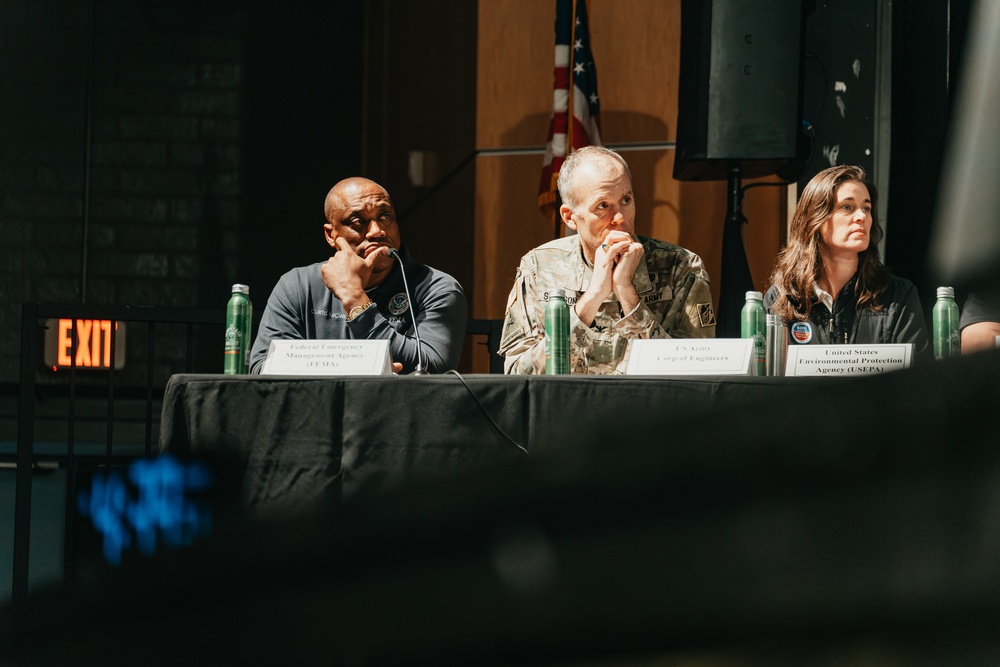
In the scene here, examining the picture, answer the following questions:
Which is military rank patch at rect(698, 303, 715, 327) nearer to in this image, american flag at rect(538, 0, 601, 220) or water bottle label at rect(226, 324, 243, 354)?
water bottle label at rect(226, 324, 243, 354)

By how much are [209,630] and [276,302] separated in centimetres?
246

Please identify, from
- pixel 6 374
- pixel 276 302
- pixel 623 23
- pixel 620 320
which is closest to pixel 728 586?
pixel 620 320

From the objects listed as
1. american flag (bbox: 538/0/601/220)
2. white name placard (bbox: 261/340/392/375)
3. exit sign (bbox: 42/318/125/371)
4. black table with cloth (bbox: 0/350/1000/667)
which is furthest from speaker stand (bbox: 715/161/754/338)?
black table with cloth (bbox: 0/350/1000/667)

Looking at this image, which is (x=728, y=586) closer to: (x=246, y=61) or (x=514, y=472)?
(x=514, y=472)

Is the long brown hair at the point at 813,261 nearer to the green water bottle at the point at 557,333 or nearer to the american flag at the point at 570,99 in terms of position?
the green water bottle at the point at 557,333

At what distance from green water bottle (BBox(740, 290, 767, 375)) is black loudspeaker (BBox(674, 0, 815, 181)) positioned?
176 centimetres

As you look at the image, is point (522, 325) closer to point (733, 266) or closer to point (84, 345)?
point (733, 266)

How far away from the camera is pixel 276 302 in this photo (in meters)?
2.60

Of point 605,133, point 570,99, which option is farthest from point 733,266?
point 605,133

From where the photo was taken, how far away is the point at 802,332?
2250 mm

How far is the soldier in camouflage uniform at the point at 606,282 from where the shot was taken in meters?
2.23

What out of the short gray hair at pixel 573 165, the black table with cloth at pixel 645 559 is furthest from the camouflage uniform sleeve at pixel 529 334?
the black table with cloth at pixel 645 559

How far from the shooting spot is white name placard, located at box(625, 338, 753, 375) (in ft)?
5.98

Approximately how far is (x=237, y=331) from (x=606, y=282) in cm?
73
